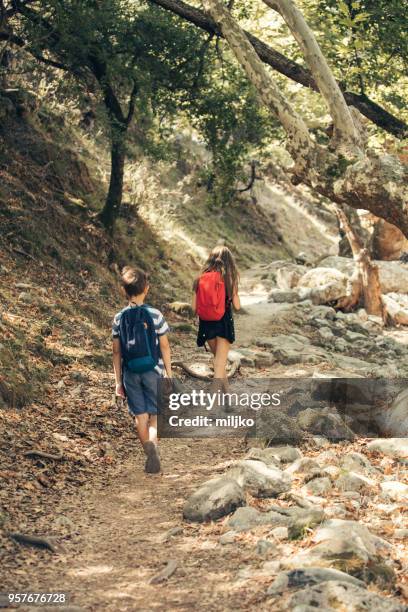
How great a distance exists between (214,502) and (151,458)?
51.7 inches

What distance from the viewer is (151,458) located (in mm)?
6699

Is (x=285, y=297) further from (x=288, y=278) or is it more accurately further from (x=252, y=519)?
(x=252, y=519)

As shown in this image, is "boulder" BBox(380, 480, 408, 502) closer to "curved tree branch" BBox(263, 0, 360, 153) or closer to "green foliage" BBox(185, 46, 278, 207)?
"curved tree branch" BBox(263, 0, 360, 153)

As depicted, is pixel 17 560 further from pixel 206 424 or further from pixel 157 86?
pixel 157 86

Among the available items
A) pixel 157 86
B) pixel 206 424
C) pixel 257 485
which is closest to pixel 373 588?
pixel 257 485

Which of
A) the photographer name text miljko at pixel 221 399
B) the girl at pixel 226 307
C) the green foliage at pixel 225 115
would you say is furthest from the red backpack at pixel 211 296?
the green foliage at pixel 225 115

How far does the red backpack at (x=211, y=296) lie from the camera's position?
827cm

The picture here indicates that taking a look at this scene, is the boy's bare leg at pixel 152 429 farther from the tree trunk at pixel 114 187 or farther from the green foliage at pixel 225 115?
the green foliage at pixel 225 115

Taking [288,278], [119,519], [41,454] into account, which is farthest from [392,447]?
[288,278]

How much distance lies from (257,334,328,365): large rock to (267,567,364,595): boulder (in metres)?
8.49

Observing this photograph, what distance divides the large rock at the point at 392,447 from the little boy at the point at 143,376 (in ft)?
6.93

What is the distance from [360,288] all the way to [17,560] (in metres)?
16.5

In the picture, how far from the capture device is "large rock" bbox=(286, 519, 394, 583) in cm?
427

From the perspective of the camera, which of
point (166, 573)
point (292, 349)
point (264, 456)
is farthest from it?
point (292, 349)
